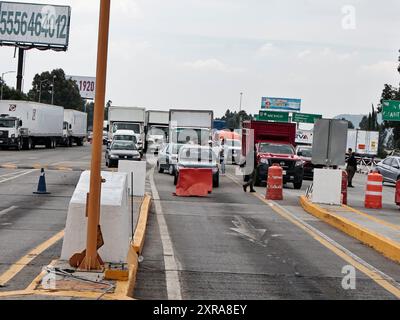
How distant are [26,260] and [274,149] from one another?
20544 millimetres

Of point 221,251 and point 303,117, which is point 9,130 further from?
point 303,117

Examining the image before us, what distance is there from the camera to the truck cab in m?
51.1

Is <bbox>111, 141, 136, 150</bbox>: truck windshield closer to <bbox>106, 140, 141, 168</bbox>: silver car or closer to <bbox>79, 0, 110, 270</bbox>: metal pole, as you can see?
<bbox>106, 140, 141, 168</bbox>: silver car

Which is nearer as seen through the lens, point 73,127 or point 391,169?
point 391,169

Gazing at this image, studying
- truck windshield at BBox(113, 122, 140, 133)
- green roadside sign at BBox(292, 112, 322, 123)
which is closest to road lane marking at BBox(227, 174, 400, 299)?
truck windshield at BBox(113, 122, 140, 133)

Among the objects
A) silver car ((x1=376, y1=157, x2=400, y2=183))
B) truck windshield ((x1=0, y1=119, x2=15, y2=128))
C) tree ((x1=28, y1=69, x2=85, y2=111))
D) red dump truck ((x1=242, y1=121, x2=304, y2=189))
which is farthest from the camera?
tree ((x1=28, y1=69, x2=85, y2=111))

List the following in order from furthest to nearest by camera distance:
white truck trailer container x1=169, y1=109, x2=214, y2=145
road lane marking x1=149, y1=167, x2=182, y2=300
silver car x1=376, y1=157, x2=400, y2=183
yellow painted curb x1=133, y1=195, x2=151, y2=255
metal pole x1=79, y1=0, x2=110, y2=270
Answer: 1. white truck trailer container x1=169, y1=109, x2=214, y2=145
2. silver car x1=376, y1=157, x2=400, y2=183
3. yellow painted curb x1=133, y1=195, x2=151, y2=255
4. road lane marking x1=149, y1=167, x2=182, y2=300
5. metal pole x1=79, y1=0, x2=110, y2=270

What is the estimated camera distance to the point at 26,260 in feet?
31.3

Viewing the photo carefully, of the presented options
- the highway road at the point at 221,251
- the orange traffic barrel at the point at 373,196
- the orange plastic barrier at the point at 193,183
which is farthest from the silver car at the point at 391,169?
the highway road at the point at 221,251

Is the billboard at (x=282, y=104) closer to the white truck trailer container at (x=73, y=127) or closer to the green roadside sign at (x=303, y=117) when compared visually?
the green roadside sign at (x=303, y=117)

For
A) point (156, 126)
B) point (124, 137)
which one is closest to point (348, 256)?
Answer: point (124, 137)

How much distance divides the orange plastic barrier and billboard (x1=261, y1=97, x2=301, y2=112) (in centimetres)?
7802
